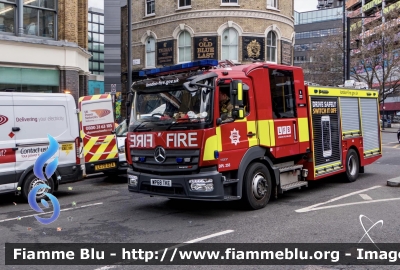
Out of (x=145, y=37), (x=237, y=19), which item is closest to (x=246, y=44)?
(x=237, y=19)

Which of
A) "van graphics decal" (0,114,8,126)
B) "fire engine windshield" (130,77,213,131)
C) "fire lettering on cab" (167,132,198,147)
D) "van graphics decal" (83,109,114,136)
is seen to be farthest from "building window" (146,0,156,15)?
"fire lettering on cab" (167,132,198,147)

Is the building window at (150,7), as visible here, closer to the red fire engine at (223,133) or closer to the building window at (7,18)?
the building window at (7,18)

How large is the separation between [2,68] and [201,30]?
46.7ft

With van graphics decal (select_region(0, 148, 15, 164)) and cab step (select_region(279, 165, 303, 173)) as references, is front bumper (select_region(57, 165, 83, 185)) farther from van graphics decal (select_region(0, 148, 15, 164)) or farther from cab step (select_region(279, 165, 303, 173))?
cab step (select_region(279, 165, 303, 173))

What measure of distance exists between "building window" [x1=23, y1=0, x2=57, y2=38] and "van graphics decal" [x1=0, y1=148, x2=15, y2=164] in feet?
28.6

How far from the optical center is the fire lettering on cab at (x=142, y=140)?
7629 mm

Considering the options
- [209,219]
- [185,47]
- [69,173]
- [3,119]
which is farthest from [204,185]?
[185,47]

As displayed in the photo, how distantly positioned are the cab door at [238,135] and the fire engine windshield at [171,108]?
37 cm

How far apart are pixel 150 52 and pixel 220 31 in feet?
18.9

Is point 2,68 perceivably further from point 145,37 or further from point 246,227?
point 145,37

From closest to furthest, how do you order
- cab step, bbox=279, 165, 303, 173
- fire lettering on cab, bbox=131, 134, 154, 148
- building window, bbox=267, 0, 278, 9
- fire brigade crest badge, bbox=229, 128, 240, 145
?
1. fire brigade crest badge, bbox=229, 128, 240, 145
2. fire lettering on cab, bbox=131, 134, 154, 148
3. cab step, bbox=279, 165, 303, 173
4. building window, bbox=267, 0, 278, 9

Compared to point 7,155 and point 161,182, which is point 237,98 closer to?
point 161,182

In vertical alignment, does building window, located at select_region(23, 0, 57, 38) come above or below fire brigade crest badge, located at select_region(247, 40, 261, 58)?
below

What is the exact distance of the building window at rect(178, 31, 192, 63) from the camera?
1083 inches
